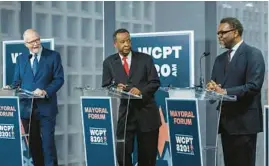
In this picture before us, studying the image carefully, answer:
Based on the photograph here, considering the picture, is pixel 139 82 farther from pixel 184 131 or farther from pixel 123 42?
pixel 184 131

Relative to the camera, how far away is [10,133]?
7.16 m

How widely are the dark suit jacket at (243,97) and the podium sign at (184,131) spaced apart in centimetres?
24

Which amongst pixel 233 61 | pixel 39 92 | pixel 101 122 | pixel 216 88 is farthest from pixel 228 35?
pixel 39 92

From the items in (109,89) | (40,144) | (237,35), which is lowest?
(40,144)

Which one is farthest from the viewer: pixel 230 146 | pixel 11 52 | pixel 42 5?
pixel 42 5

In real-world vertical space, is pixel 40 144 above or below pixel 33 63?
below

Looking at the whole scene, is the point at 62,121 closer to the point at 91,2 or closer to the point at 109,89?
the point at 91,2

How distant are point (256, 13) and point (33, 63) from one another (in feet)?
7.44

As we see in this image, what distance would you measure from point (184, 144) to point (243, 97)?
0.63 metres

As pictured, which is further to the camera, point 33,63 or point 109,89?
point 33,63

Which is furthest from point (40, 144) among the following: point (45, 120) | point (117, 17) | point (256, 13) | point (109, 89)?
point (256, 13)

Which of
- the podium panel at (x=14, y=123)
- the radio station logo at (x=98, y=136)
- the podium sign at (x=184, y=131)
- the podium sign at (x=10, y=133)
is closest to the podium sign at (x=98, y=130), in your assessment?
the radio station logo at (x=98, y=136)

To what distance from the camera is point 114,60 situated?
253 inches

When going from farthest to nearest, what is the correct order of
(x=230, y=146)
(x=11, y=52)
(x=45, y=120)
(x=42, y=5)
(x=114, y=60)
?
(x=42, y=5), (x=11, y=52), (x=45, y=120), (x=114, y=60), (x=230, y=146)
